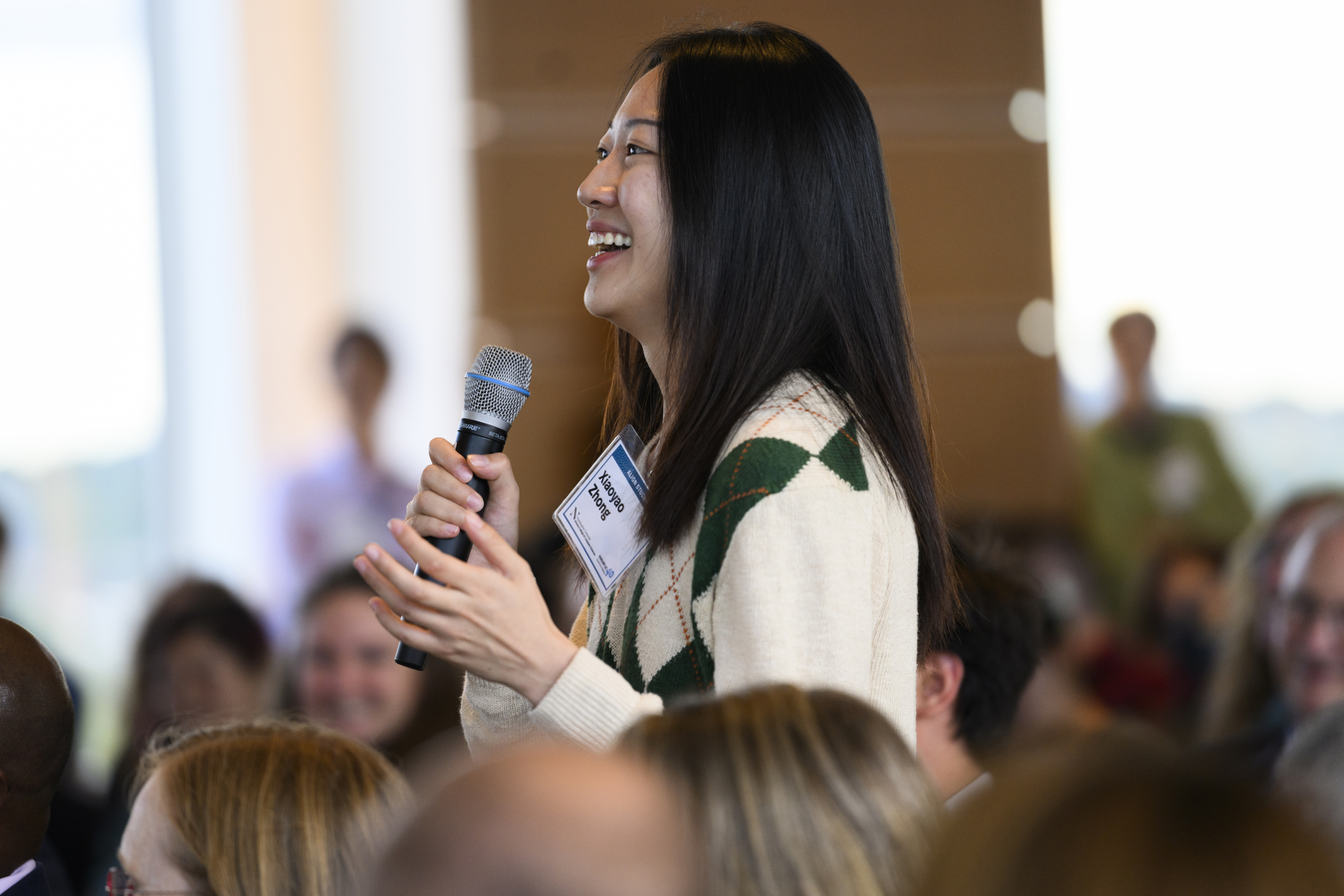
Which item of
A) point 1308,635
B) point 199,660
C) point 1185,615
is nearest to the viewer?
point 1308,635

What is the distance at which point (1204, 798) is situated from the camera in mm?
688

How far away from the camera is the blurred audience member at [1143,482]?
186 inches

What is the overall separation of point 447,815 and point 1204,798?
35cm

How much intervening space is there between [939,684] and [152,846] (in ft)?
3.64

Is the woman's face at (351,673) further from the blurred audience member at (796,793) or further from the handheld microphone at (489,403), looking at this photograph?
the blurred audience member at (796,793)

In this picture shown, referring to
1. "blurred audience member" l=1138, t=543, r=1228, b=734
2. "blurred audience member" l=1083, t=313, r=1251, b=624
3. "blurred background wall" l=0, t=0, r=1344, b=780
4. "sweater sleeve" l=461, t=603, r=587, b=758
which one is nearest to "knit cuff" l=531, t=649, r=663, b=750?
"sweater sleeve" l=461, t=603, r=587, b=758

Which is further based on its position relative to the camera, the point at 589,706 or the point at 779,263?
the point at 779,263

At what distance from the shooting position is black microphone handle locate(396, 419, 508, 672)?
1.35 meters

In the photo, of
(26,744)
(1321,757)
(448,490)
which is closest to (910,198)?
(1321,757)

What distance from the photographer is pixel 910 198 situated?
209 inches

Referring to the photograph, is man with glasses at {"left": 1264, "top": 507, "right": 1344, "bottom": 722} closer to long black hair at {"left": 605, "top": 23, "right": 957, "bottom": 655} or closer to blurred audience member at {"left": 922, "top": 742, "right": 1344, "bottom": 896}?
long black hair at {"left": 605, "top": 23, "right": 957, "bottom": 655}

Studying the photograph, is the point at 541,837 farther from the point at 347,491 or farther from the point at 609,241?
the point at 347,491

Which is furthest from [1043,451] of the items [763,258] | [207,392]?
[763,258]

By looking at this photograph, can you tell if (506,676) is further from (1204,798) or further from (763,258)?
(1204,798)
